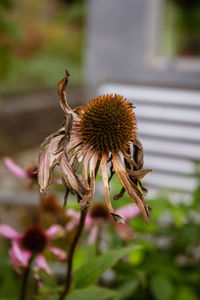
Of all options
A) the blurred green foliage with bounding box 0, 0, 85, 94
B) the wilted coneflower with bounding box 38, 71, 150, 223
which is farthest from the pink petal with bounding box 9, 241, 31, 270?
the blurred green foliage with bounding box 0, 0, 85, 94

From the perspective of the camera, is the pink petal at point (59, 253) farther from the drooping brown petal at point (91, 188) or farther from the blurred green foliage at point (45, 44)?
the blurred green foliage at point (45, 44)

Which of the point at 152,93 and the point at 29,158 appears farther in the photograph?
the point at 29,158

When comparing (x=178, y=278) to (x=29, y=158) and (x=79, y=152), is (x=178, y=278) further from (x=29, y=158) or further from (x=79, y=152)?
(x=29, y=158)

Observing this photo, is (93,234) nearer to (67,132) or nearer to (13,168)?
(13,168)

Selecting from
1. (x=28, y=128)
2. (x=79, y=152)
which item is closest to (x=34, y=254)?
(x=79, y=152)

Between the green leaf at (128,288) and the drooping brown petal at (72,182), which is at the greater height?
the drooping brown petal at (72,182)

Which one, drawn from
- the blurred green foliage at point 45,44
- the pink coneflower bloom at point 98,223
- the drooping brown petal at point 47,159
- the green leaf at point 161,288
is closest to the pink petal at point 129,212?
the pink coneflower bloom at point 98,223

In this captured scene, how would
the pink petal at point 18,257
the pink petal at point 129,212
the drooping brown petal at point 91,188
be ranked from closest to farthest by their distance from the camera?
the drooping brown petal at point 91,188, the pink petal at point 18,257, the pink petal at point 129,212
